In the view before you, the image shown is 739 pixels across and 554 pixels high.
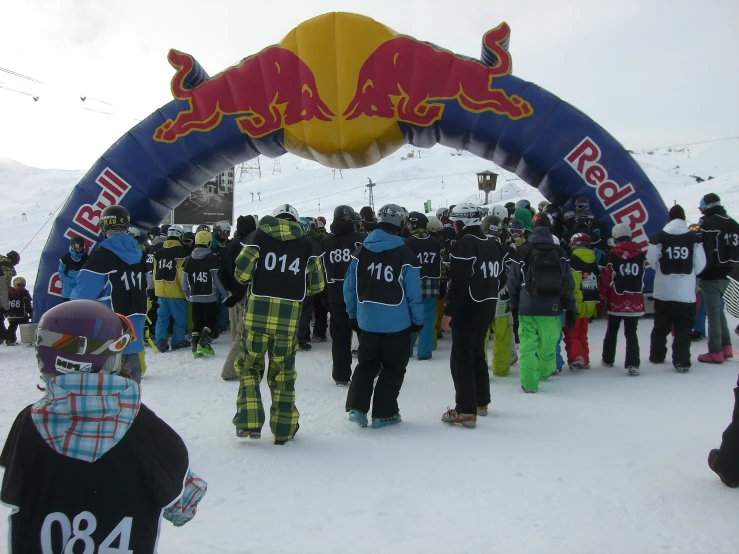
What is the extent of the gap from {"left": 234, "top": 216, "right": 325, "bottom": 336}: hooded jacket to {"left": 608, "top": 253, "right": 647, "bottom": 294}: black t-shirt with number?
12.3 ft

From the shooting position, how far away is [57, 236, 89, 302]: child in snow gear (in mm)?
7797

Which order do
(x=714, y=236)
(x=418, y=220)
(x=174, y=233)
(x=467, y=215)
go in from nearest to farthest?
(x=467, y=215)
(x=714, y=236)
(x=418, y=220)
(x=174, y=233)

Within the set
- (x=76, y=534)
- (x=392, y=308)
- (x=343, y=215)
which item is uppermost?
(x=343, y=215)

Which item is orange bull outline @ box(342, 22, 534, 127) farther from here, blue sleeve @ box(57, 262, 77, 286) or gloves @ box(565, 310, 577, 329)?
blue sleeve @ box(57, 262, 77, 286)

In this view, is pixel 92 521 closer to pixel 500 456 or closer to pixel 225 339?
pixel 500 456

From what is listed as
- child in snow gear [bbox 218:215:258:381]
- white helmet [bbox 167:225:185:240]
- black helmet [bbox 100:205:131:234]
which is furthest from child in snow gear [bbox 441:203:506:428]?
white helmet [bbox 167:225:185:240]

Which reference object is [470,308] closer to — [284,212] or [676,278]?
[284,212]

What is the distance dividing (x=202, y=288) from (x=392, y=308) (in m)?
3.65

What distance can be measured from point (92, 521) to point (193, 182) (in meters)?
8.71

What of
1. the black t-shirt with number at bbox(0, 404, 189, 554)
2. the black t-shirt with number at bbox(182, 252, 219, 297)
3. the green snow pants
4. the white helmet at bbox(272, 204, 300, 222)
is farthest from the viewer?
the black t-shirt with number at bbox(182, 252, 219, 297)

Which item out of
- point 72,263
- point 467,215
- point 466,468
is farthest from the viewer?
point 72,263

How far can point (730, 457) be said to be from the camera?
10.6 feet

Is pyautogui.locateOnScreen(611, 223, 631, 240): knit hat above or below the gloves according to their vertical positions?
above

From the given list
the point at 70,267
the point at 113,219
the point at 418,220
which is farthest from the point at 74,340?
the point at 70,267
